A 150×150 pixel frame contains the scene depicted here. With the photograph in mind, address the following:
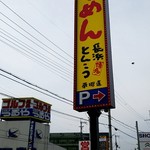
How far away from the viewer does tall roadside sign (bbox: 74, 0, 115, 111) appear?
11758 millimetres

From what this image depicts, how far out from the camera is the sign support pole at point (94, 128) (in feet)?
38.0

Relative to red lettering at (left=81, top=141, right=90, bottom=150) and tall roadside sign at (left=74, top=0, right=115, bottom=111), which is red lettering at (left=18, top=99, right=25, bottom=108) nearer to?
red lettering at (left=81, top=141, right=90, bottom=150)

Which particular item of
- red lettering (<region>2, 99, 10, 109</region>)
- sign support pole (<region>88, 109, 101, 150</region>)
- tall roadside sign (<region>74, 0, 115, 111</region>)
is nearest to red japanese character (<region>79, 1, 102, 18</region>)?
tall roadside sign (<region>74, 0, 115, 111</region>)

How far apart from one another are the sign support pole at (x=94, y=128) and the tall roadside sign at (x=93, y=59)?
0.33 m

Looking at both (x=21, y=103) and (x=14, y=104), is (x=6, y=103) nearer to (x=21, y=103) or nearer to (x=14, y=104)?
(x=14, y=104)

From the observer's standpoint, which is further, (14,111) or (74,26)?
(14,111)

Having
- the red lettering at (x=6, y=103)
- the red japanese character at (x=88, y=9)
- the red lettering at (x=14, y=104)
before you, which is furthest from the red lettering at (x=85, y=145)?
the red japanese character at (x=88, y=9)

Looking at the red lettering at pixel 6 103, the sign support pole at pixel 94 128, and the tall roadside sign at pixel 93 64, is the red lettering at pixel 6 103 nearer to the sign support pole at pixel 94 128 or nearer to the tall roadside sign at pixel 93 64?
the tall roadside sign at pixel 93 64

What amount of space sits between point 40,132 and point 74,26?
1181 inches

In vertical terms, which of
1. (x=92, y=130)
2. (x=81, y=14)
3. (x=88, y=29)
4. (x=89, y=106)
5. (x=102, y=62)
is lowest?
(x=92, y=130)

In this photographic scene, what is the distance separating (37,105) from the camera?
4200cm

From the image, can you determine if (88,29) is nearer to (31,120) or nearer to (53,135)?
(31,120)

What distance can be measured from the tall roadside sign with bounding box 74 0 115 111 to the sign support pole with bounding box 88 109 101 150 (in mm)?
330

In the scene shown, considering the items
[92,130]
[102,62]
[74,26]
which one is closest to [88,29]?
[74,26]
